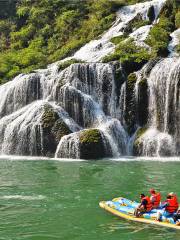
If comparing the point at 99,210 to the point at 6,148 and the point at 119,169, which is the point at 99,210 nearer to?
the point at 119,169

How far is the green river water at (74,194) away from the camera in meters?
15.9

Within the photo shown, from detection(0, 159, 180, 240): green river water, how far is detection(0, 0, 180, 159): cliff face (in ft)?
10.7

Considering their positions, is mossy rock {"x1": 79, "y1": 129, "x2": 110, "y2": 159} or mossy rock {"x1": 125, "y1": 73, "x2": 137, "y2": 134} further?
mossy rock {"x1": 125, "y1": 73, "x2": 137, "y2": 134}

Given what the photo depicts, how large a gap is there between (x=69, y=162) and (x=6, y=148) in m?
7.62

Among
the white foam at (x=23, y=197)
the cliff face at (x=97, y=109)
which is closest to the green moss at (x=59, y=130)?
the cliff face at (x=97, y=109)

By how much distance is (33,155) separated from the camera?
1428 inches

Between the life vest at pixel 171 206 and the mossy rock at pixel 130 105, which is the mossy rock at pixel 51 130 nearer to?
the mossy rock at pixel 130 105

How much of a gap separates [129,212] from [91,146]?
16316mm

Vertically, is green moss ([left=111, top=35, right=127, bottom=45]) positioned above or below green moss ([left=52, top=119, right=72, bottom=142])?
above

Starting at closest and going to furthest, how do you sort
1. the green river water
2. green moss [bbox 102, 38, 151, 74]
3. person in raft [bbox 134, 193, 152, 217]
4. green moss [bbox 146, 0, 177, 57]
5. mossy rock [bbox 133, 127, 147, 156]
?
the green river water < person in raft [bbox 134, 193, 152, 217] < mossy rock [bbox 133, 127, 147, 156] < green moss [bbox 102, 38, 151, 74] < green moss [bbox 146, 0, 177, 57]

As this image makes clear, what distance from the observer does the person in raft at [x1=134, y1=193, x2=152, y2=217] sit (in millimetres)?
17297

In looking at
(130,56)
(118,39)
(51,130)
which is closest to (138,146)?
(51,130)

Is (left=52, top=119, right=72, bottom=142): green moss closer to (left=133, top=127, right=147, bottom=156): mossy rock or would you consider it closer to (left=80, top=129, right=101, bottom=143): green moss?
(left=80, top=129, right=101, bottom=143): green moss

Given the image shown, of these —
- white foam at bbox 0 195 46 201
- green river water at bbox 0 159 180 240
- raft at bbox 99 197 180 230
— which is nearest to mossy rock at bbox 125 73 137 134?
green river water at bbox 0 159 180 240
